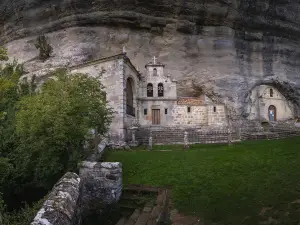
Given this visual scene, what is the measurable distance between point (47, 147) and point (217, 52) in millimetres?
28270

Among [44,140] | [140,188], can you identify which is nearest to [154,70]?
[140,188]

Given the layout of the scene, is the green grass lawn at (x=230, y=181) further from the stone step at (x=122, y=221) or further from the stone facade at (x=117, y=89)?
the stone facade at (x=117, y=89)

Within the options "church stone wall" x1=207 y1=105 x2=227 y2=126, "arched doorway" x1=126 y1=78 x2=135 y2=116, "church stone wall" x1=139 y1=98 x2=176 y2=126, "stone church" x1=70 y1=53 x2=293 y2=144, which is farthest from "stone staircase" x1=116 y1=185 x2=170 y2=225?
"church stone wall" x1=207 y1=105 x2=227 y2=126

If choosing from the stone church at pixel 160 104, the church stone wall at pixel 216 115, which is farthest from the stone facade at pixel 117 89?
the church stone wall at pixel 216 115

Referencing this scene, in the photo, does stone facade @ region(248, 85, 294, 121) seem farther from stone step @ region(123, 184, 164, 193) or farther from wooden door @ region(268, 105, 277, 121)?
stone step @ region(123, 184, 164, 193)

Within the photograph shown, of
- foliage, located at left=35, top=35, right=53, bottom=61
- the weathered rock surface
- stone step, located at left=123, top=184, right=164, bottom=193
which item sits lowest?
stone step, located at left=123, top=184, right=164, bottom=193

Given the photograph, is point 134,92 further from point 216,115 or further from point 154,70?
point 216,115

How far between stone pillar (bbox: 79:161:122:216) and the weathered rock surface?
2803 millimetres

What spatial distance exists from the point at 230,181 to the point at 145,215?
3626mm

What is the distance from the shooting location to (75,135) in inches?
452

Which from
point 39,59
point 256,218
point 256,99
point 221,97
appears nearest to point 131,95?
point 221,97

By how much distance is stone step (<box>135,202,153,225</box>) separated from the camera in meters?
8.88

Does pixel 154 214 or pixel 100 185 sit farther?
pixel 100 185

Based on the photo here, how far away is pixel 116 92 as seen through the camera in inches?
1007
